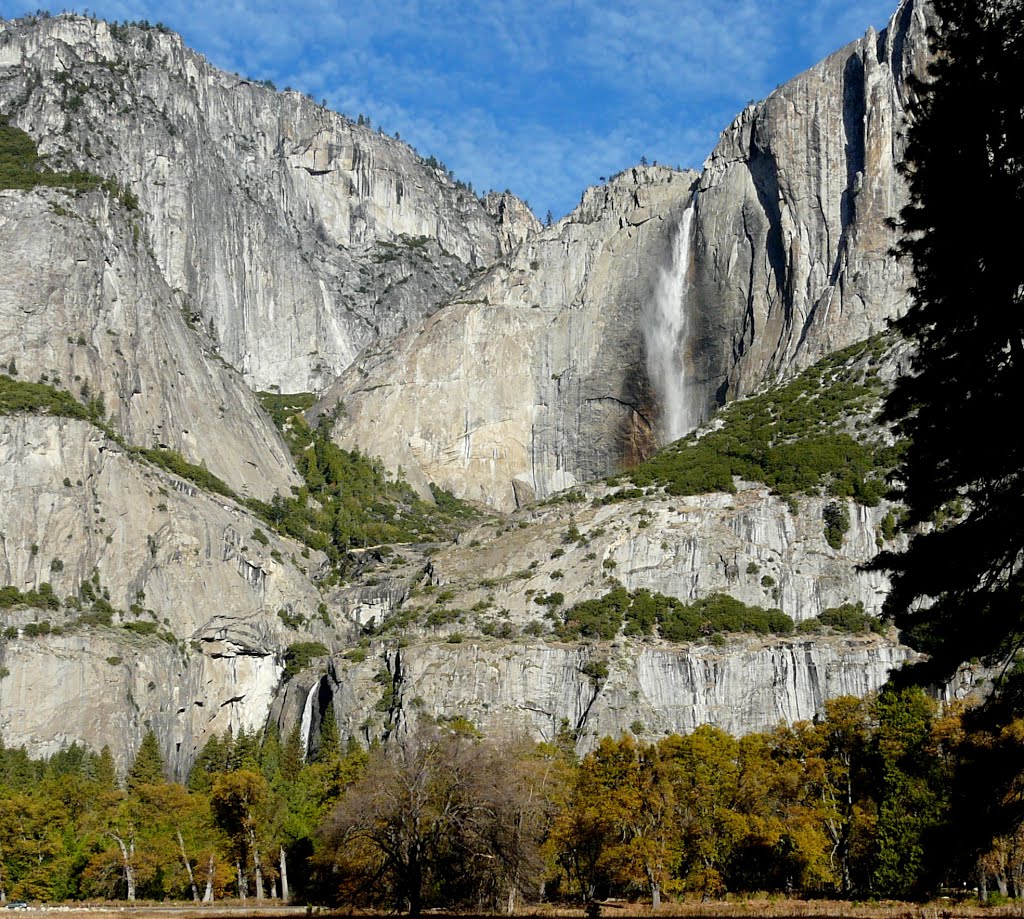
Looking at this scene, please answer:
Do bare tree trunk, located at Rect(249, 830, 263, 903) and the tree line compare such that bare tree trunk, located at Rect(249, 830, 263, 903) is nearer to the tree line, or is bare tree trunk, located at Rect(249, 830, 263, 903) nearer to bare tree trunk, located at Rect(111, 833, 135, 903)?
the tree line

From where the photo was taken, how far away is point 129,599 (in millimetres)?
112750

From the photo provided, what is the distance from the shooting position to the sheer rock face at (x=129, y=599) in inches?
3989

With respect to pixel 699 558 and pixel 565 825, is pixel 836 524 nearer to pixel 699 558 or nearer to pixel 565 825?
pixel 699 558

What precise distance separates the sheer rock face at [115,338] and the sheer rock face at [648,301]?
19.6 metres

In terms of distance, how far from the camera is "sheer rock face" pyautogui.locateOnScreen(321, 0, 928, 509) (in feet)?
438

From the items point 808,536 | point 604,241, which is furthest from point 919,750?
point 604,241

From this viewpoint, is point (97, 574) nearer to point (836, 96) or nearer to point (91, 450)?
point (91, 450)

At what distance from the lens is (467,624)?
10269 cm

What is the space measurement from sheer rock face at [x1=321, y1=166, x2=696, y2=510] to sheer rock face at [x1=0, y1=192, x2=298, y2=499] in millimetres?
17639

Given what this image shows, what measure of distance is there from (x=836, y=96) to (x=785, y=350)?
1105 inches

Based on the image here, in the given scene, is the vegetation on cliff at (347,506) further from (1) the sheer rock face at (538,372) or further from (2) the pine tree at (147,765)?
(2) the pine tree at (147,765)

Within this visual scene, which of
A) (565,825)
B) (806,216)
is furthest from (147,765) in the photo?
(806,216)

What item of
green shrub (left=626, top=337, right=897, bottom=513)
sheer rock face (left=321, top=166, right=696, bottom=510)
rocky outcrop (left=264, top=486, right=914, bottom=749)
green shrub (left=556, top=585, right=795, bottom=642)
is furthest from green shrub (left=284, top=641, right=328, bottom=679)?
sheer rock face (left=321, top=166, right=696, bottom=510)

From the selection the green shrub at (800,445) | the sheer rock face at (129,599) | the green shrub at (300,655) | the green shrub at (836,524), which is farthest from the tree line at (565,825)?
the green shrub at (800,445)
